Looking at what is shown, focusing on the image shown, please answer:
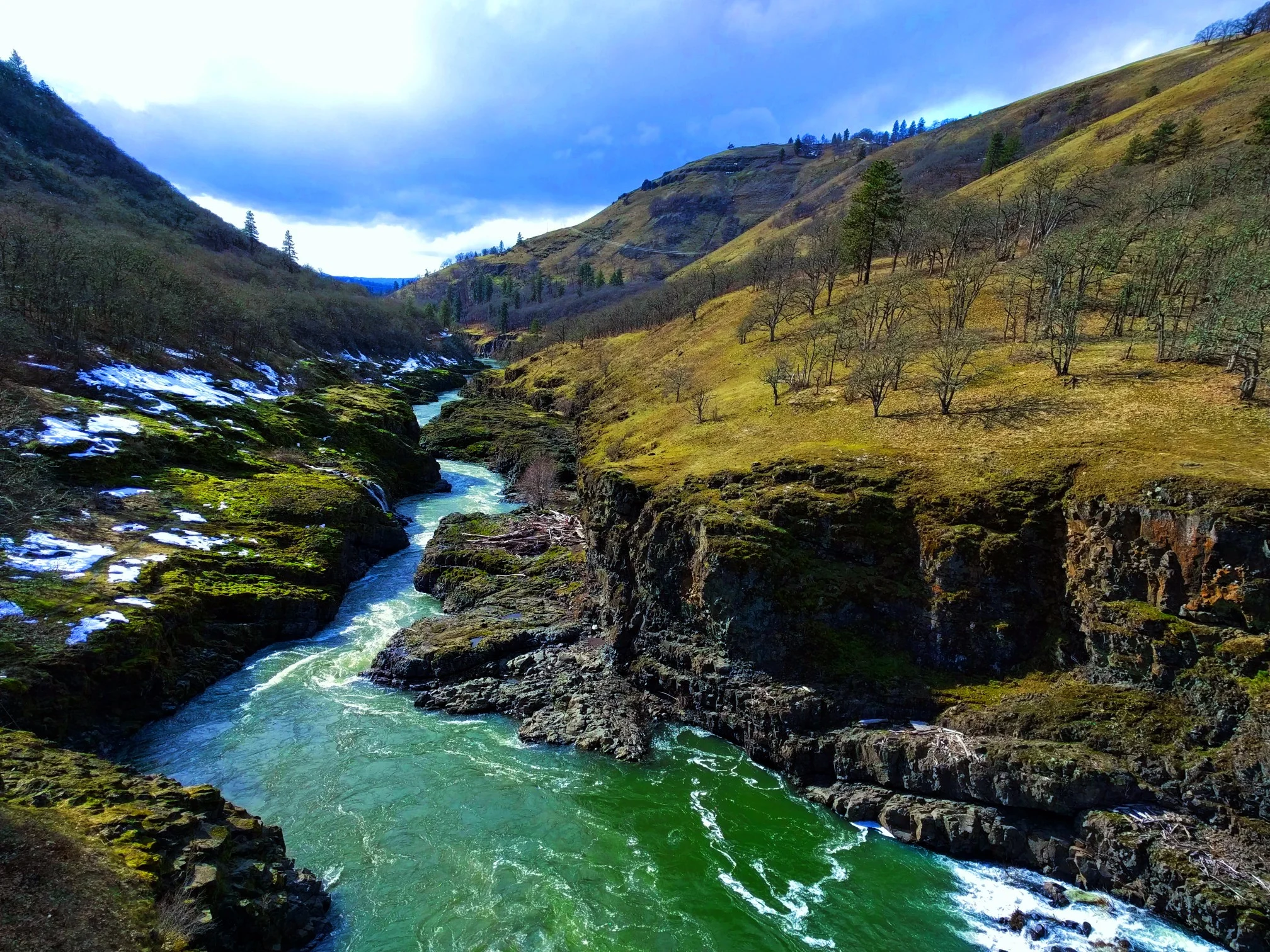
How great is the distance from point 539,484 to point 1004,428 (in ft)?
157

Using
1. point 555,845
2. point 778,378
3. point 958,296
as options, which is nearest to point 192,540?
point 555,845

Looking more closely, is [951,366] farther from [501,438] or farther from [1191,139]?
[1191,139]

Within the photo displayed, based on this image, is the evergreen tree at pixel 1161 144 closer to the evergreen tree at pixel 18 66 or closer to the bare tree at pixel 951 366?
the bare tree at pixel 951 366

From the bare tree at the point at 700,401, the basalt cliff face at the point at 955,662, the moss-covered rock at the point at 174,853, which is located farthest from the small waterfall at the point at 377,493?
the moss-covered rock at the point at 174,853

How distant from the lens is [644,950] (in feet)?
67.2

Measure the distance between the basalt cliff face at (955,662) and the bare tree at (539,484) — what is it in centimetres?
2498

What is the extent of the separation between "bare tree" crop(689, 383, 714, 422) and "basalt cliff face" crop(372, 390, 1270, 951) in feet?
71.8

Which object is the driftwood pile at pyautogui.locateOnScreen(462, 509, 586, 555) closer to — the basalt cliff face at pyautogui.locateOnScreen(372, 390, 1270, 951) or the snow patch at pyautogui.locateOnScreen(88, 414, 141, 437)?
the basalt cliff face at pyautogui.locateOnScreen(372, 390, 1270, 951)

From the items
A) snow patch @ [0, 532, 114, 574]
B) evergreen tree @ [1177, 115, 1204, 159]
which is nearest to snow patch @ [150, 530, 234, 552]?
snow patch @ [0, 532, 114, 574]

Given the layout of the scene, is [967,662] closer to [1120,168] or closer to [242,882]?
[242,882]

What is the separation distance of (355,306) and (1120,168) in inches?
7207

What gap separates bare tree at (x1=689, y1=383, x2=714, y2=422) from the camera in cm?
6322

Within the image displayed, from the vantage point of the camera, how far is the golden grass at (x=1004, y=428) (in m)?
31.3

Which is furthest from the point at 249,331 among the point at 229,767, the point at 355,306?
the point at 229,767
